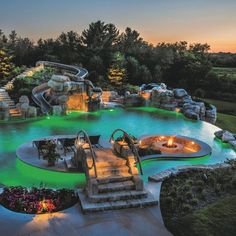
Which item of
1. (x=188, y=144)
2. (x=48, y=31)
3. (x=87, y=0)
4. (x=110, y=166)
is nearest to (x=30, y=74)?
(x=87, y=0)

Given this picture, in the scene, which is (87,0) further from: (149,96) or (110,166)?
(110,166)

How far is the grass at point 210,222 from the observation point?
930cm

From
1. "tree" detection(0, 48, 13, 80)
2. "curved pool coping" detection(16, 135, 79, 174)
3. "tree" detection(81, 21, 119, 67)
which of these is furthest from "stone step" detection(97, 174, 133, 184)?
"tree" detection(81, 21, 119, 67)

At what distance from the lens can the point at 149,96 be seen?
30828 millimetres

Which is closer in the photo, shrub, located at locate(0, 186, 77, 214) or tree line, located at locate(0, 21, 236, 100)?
shrub, located at locate(0, 186, 77, 214)

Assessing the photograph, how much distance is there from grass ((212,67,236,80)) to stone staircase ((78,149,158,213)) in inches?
1468

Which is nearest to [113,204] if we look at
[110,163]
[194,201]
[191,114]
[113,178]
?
[113,178]

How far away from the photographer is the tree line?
43281mm

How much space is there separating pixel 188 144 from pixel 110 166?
26.1ft

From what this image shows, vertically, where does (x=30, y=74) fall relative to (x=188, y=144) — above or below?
above

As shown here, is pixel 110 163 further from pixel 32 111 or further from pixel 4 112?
pixel 32 111

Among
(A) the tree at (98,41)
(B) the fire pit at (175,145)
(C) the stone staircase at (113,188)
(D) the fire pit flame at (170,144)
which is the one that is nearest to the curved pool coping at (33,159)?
(C) the stone staircase at (113,188)

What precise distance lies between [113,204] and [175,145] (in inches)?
338

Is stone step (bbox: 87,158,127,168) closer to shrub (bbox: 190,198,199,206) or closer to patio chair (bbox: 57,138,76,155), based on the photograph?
shrub (bbox: 190,198,199,206)
